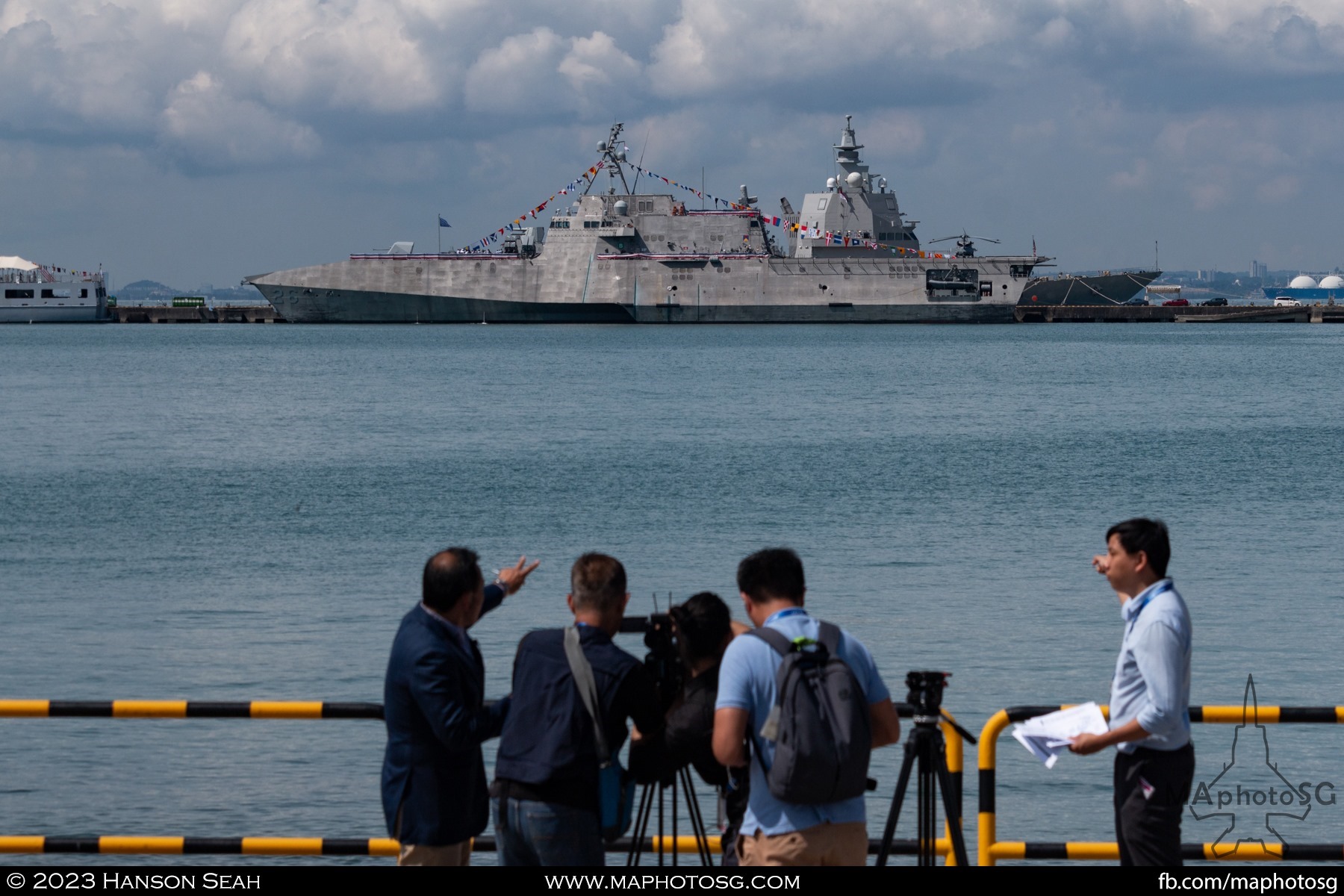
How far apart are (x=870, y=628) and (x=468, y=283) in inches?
3657

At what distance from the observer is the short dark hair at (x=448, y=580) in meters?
4.70

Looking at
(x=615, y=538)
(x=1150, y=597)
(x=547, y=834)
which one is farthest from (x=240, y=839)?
(x=615, y=538)

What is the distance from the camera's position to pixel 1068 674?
14.5 metres

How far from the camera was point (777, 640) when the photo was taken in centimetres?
436

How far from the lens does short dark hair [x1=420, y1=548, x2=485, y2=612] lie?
4.70m

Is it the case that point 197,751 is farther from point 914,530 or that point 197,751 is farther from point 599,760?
point 914,530

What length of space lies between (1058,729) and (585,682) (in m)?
1.67

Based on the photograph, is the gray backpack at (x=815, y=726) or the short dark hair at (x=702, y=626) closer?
the gray backpack at (x=815, y=726)

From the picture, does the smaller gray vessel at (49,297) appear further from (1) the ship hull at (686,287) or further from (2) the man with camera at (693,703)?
(2) the man with camera at (693,703)

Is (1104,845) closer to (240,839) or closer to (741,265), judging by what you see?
(240,839)

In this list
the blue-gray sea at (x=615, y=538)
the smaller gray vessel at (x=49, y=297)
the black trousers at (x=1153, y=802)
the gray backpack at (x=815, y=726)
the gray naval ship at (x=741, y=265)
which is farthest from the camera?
the smaller gray vessel at (x=49, y=297)

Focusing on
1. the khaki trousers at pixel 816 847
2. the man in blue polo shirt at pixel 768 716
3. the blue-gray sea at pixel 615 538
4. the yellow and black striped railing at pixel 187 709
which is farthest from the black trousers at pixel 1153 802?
the blue-gray sea at pixel 615 538

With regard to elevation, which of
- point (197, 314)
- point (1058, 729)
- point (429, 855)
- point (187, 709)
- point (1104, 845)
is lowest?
point (1104, 845)
